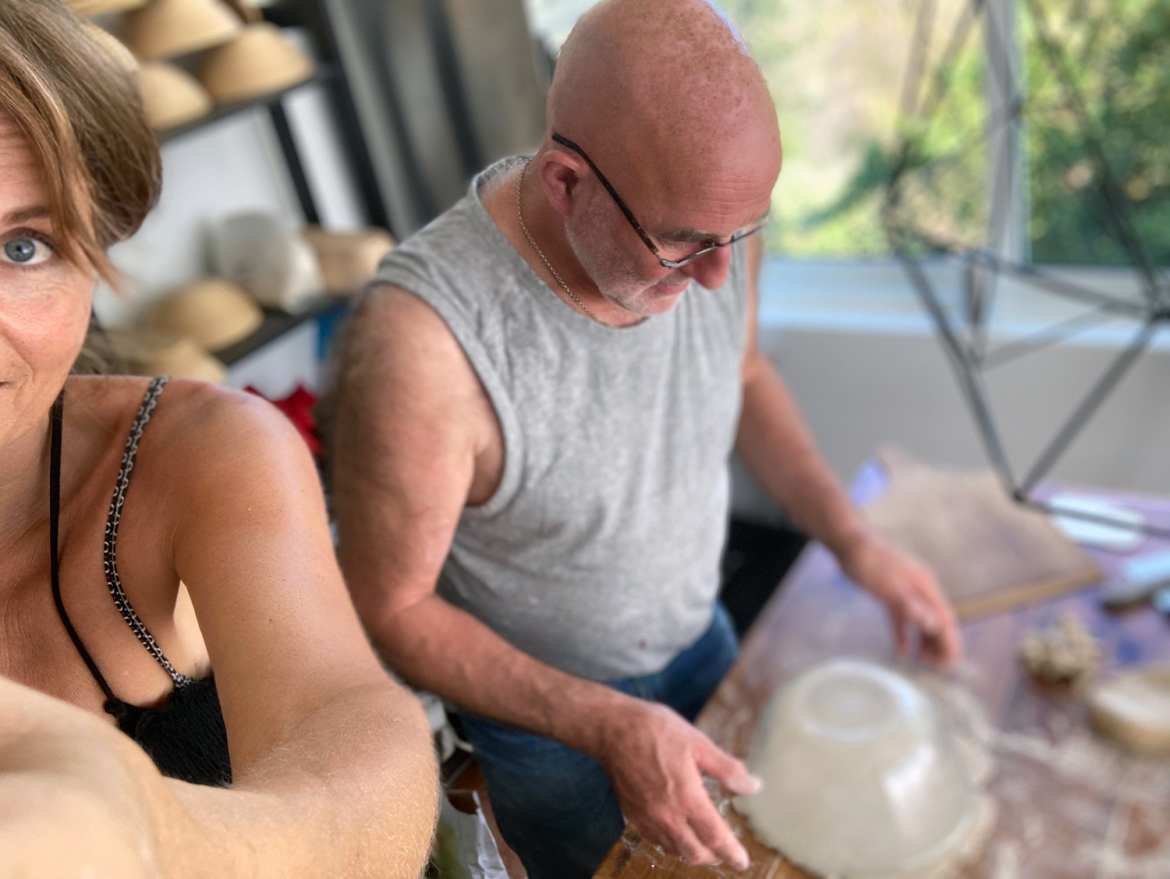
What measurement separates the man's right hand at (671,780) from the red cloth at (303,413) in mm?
229

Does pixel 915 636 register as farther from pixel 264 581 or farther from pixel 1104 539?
pixel 264 581

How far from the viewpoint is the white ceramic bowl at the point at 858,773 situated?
0.64 metres

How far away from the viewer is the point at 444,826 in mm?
378

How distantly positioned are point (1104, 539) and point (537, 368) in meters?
0.96

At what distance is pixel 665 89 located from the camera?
363mm

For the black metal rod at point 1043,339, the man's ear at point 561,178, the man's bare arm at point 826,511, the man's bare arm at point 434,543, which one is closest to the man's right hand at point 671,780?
the man's bare arm at point 434,543

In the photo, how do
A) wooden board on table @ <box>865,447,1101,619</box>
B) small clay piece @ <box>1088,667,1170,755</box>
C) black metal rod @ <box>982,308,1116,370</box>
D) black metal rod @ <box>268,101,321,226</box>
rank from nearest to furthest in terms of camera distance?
small clay piece @ <box>1088,667,1170,755</box> → wooden board on table @ <box>865,447,1101,619</box> → black metal rod @ <box>268,101,321,226</box> → black metal rod @ <box>982,308,1116,370</box>

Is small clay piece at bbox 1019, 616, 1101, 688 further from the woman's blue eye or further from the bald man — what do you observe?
the woman's blue eye

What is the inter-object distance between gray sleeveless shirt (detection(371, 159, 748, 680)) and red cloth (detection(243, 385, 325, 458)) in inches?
3.6

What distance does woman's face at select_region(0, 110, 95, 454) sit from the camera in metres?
0.31

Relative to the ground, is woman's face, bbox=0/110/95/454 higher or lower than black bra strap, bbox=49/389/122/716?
higher

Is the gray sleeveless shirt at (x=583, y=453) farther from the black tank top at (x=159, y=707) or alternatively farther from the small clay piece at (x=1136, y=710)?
the small clay piece at (x=1136, y=710)

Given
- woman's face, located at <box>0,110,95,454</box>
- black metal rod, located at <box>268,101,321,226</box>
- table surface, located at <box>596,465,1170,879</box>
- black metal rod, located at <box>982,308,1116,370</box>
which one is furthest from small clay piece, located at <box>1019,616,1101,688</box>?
black metal rod, located at <box>268,101,321,226</box>

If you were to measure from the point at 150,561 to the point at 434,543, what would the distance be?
0.28 metres
